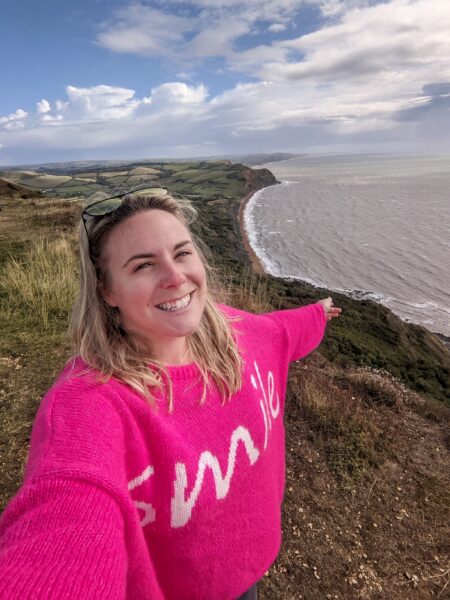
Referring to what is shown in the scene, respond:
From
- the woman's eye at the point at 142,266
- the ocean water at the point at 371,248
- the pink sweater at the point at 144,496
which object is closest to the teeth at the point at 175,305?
the woman's eye at the point at 142,266

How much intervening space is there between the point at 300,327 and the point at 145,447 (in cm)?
A: 121

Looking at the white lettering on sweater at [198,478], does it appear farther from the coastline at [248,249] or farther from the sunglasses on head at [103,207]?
the coastline at [248,249]

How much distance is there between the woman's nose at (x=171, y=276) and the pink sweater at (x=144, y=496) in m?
0.32

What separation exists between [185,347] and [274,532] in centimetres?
87

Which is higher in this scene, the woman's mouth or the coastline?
the woman's mouth

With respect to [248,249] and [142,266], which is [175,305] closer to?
[142,266]

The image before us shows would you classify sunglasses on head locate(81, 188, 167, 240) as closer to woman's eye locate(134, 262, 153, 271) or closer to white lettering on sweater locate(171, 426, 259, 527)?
woman's eye locate(134, 262, 153, 271)

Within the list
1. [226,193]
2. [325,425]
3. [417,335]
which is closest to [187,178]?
[226,193]

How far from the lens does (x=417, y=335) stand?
41.7 feet

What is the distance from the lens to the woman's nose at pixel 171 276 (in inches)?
48.4

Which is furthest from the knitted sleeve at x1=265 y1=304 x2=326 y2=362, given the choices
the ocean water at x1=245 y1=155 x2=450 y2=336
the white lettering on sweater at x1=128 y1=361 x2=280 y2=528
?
the ocean water at x1=245 y1=155 x2=450 y2=336

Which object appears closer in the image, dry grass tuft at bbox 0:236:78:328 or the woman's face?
the woman's face

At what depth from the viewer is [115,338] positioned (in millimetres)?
1295

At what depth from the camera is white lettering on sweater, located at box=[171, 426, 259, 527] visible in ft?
3.59
